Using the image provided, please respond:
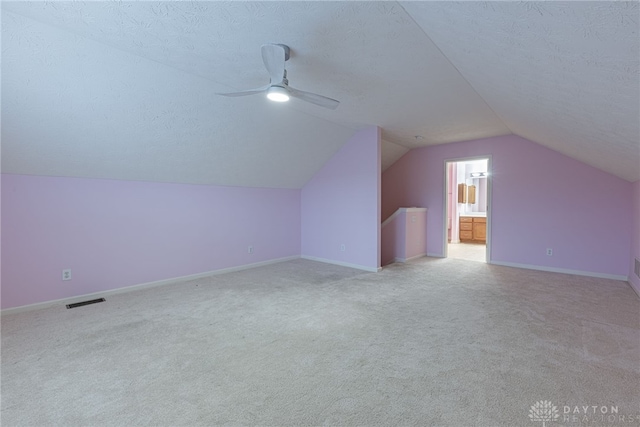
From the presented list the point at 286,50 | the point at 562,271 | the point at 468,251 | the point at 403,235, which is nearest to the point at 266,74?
the point at 286,50

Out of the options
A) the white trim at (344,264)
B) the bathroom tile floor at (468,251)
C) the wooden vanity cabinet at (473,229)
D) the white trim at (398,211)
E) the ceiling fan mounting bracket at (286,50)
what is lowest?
the bathroom tile floor at (468,251)

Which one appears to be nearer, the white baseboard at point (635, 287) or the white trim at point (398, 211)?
the white baseboard at point (635, 287)

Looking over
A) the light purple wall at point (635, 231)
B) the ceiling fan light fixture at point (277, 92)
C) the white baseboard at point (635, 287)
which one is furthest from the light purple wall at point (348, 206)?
the light purple wall at point (635, 231)

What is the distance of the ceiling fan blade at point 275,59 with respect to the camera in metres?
2.00

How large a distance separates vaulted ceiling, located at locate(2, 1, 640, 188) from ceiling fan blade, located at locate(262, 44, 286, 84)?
0.56ft

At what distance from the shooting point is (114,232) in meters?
3.57

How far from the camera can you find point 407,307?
3055 mm

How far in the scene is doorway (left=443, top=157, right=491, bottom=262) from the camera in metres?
7.25

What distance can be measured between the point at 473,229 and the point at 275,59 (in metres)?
7.65

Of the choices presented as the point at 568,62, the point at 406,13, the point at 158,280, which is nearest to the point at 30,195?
the point at 158,280

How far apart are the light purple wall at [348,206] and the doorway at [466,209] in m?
2.62

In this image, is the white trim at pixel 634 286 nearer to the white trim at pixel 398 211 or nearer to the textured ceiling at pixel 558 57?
the textured ceiling at pixel 558 57

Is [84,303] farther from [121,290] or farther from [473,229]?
[473,229]

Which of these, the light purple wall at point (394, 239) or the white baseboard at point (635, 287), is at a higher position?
the light purple wall at point (394, 239)
